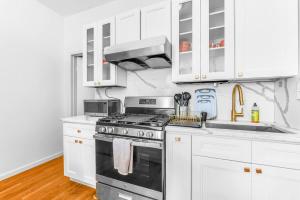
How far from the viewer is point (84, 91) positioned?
337 cm

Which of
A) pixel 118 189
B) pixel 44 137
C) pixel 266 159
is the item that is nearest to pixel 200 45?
pixel 266 159

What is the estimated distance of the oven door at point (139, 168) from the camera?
59.9 inches

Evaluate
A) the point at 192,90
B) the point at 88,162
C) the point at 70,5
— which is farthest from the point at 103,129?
the point at 70,5

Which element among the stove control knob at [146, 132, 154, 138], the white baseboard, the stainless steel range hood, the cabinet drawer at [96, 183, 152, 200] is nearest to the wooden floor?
the white baseboard

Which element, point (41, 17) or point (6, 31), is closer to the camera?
point (6, 31)

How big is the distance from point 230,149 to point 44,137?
3176 millimetres

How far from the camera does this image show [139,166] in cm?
162

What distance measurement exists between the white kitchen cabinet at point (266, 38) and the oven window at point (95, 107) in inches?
70.5

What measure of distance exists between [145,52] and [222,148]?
1248 mm

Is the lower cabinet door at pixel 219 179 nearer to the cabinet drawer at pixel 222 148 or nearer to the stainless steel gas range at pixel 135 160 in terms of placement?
the cabinet drawer at pixel 222 148

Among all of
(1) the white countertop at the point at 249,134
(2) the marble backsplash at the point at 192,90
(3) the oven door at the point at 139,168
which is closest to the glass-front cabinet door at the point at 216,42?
(2) the marble backsplash at the point at 192,90

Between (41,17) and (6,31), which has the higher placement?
(41,17)

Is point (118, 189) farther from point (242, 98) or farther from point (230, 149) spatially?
point (242, 98)

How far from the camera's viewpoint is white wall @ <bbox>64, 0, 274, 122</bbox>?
1.77 meters
